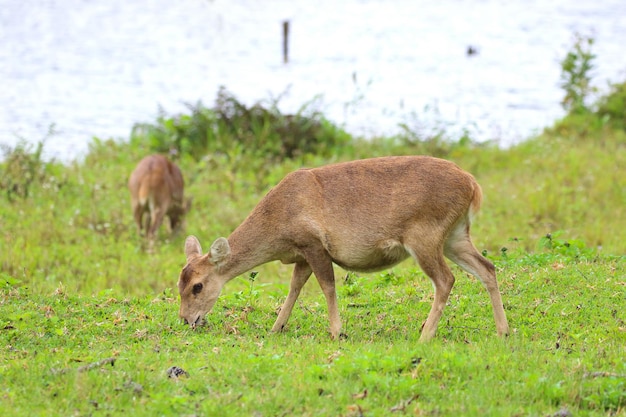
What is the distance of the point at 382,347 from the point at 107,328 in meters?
2.36

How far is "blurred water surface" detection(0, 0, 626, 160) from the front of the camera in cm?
2280

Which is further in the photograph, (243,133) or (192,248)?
(243,133)

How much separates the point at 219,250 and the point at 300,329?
101 centimetres

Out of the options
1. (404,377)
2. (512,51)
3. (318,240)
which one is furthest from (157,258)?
(512,51)

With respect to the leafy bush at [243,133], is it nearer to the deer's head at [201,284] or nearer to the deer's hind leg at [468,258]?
the deer's head at [201,284]

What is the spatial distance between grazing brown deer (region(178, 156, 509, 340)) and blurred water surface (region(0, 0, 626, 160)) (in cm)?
1059

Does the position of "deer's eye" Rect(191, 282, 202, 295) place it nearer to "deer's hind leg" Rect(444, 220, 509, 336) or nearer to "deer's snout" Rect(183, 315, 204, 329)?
"deer's snout" Rect(183, 315, 204, 329)

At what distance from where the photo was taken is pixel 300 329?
27.0 ft

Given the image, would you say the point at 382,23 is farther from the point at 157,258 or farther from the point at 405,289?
the point at 405,289

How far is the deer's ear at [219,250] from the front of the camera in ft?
26.0

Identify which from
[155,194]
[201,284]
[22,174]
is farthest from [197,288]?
[22,174]

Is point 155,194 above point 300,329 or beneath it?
above

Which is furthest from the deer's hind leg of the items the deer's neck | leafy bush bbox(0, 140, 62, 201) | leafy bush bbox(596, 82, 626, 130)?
leafy bush bbox(596, 82, 626, 130)

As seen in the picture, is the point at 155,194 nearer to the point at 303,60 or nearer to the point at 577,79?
the point at 577,79
